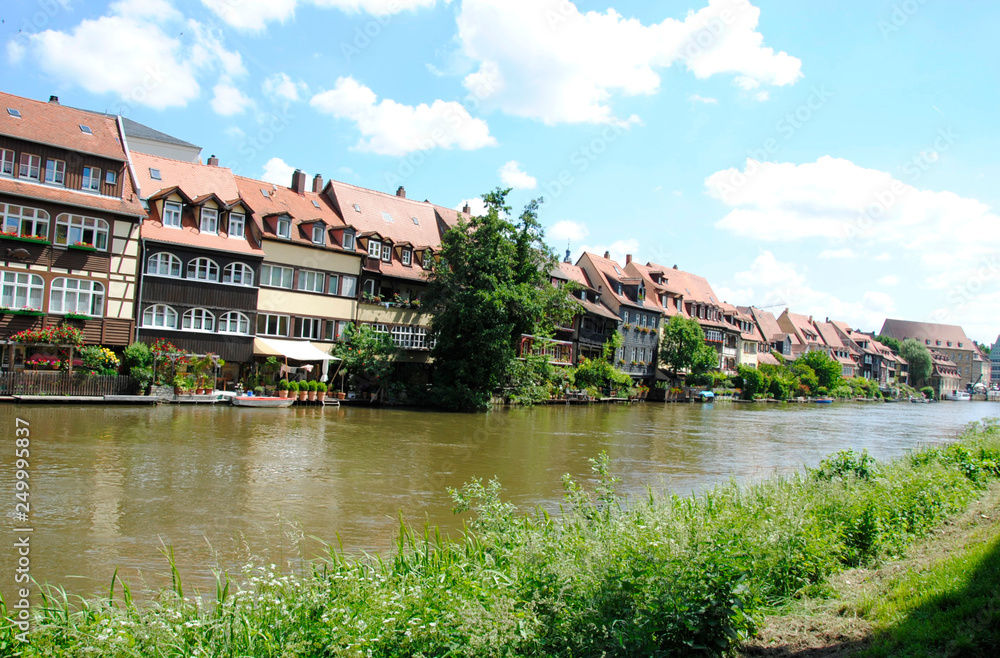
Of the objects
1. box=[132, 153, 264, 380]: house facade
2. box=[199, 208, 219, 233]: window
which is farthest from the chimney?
box=[199, 208, 219, 233]: window

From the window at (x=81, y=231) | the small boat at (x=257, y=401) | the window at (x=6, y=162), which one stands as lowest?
the small boat at (x=257, y=401)

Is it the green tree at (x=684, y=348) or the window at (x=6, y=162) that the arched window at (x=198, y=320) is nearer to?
the window at (x=6, y=162)

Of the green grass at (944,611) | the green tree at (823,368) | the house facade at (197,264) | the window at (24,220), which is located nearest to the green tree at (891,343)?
the green tree at (823,368)

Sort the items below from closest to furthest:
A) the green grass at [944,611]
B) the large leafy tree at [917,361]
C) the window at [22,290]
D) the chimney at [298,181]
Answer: the green grass at [944,611], the window at [22,290], the chimney at [298,181], the large leafy tree at [917,361]

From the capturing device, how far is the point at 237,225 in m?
35.4

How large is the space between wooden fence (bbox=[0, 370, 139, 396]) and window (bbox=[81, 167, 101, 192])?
8.21 metres

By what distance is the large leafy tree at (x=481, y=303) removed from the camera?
123 ft

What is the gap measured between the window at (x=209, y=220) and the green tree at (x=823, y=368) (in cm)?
7762

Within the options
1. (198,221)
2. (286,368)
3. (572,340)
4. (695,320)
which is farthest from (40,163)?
(695,320)

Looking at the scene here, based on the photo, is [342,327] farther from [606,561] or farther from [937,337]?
[937,337]

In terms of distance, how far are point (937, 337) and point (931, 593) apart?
17897 cm

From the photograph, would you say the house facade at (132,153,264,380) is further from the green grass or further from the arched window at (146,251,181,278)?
the green grass

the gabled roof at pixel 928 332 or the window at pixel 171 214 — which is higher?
the gabled roof at pixel 928 332

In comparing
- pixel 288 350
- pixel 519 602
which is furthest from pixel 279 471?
pixel 288 350
